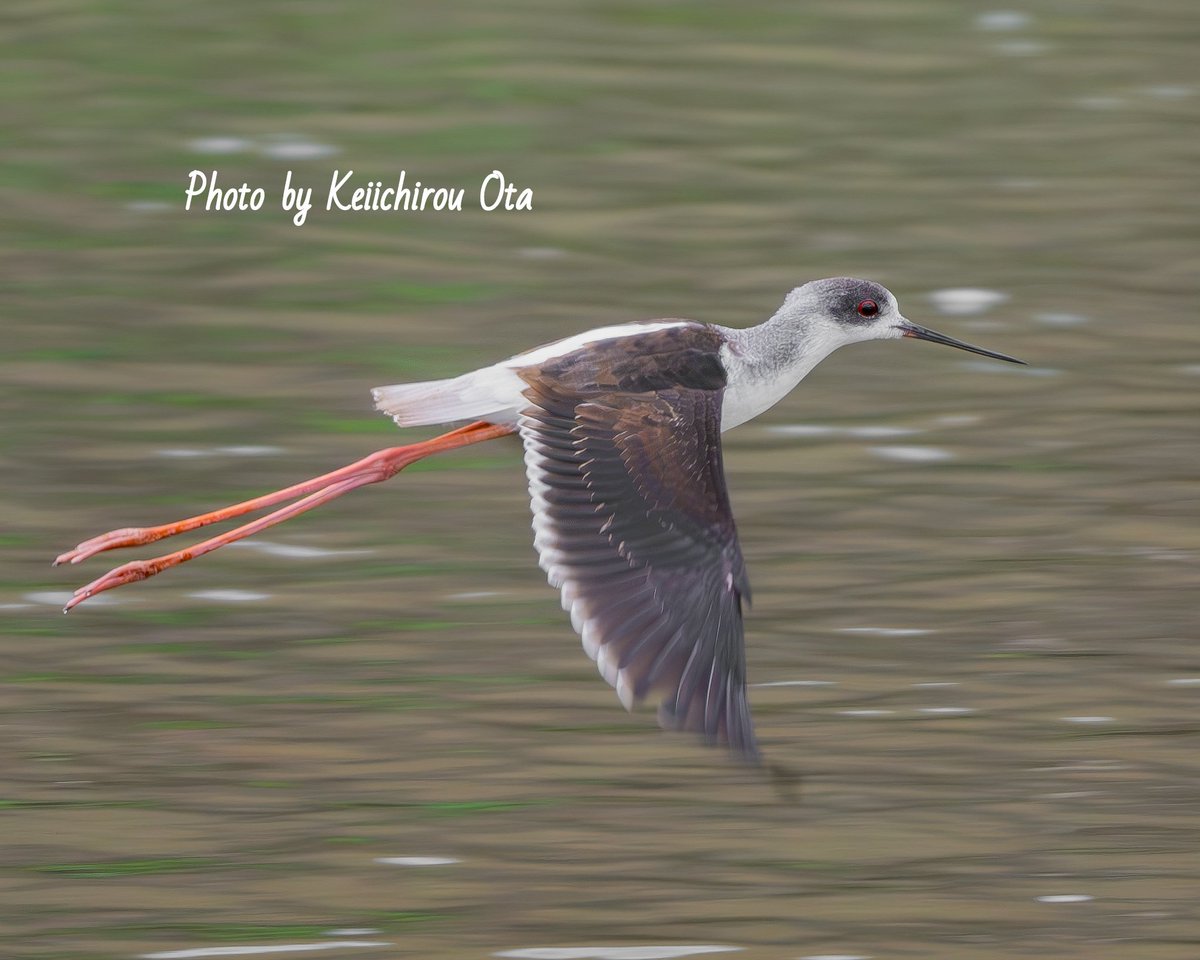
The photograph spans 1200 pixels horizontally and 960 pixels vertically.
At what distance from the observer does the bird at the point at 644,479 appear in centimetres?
559

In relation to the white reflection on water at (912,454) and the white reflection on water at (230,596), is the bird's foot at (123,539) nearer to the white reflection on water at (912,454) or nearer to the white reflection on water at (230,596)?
the white reflection on water at (230,596)

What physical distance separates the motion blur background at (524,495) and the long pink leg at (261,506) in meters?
0.23

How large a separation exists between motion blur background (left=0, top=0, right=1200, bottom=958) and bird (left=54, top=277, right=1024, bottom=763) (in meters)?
0.42

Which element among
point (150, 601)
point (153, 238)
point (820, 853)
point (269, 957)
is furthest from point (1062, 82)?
point (269, 957)

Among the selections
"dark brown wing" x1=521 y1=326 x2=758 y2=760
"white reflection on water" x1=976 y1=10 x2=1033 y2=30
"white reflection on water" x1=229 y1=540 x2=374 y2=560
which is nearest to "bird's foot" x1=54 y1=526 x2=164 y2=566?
"white reflection on water" x1=229 y1=540 x2=374 y2=560

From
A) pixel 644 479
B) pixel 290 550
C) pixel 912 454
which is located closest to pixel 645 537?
pixel 644 479

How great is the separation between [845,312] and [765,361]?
0.42 metres

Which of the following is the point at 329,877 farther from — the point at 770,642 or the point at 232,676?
the point at 770,642

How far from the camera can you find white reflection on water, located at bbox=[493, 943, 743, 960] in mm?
5383

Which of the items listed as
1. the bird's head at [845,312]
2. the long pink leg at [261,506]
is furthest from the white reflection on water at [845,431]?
the long pink leg at [261,506]

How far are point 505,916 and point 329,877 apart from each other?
44 cm

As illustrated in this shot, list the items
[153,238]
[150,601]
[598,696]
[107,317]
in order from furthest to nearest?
1. [153,238]
2. [107,317]
3. [150,601]
4. [598,696]

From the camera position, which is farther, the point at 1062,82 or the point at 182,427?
the point at 1062,82

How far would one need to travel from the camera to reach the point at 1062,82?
1195 cm
